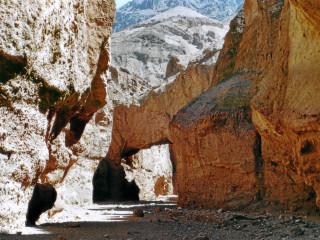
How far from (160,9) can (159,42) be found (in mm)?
33500

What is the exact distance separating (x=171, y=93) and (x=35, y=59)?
539 inches

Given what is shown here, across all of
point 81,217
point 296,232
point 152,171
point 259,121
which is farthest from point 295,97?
point 152,171

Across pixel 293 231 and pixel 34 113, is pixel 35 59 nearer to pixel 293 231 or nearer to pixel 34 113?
pixel 34 113

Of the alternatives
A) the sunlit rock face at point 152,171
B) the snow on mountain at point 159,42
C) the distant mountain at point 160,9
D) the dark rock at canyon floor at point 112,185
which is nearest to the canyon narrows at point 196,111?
the dark rock at canyon floor at point 112,185

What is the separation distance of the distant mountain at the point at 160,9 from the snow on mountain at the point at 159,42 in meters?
26.0

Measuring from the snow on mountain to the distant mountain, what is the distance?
85.4 ft

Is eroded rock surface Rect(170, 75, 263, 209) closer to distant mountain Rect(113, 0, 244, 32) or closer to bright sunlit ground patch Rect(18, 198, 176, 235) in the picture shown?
bright sunlit ground patch Rect(18, 198, 176, 235)

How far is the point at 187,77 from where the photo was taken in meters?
17.7

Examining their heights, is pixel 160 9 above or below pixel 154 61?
above

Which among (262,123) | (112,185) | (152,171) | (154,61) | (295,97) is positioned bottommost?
(112,185)

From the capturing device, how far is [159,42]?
32312 millimetres

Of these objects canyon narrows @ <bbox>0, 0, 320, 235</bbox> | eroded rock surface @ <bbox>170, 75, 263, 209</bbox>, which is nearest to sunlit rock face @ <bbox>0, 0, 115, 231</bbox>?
canyon narrows @ <bbox>0, 0, 320, 235</bbox>

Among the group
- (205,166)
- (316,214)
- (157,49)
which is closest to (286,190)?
(316,214)

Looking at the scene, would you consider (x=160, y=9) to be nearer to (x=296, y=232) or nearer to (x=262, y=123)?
(x=262, y=123)
